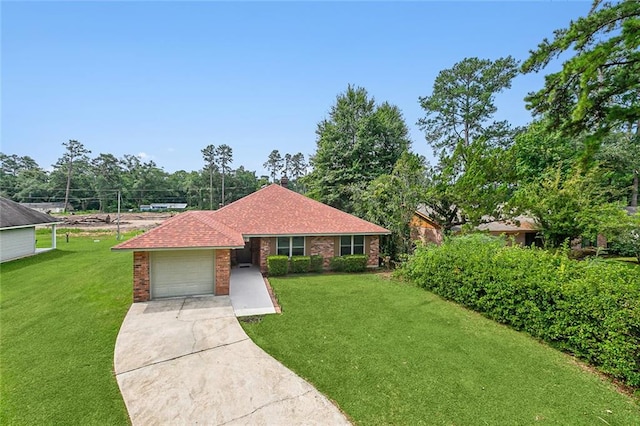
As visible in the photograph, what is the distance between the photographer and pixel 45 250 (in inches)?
744

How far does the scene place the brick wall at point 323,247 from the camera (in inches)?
568

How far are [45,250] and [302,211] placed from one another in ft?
58.3

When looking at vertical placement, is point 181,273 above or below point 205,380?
above

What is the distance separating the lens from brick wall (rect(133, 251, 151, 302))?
950 cm

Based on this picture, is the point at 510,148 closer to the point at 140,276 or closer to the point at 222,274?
the point at 222,274

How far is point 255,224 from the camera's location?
46.2 ft

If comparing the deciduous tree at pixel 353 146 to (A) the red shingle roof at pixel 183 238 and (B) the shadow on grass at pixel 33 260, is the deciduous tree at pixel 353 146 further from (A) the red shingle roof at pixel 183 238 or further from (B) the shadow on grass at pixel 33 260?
(B) the shadow on grass at pixel 33 260

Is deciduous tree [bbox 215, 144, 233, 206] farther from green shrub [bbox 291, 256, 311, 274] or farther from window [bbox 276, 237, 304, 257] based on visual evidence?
green shrub [bbox 291, 256, 311, 274]

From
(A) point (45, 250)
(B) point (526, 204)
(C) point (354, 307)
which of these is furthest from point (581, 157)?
(A) point (45, 250)

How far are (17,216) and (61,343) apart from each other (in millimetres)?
15990

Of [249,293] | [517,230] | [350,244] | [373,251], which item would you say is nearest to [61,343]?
[249,293]

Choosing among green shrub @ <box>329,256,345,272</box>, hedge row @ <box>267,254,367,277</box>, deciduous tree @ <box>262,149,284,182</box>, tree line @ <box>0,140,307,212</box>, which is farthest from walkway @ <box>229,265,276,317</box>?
deciduous tree @ <box>262,149,284,182</box>

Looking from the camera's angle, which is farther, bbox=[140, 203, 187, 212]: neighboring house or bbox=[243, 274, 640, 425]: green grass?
bbox=[140, 203, 187, 212]: neighboring house

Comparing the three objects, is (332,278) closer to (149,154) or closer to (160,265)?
(160,265)
